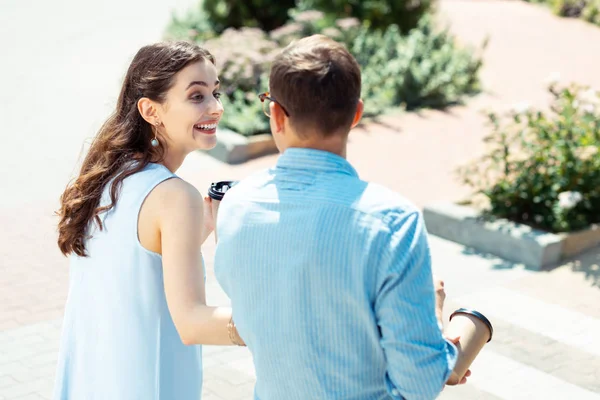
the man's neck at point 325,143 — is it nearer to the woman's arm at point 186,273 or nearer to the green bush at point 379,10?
the woman's arm at point 186,273

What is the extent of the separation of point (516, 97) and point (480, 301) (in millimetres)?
6617

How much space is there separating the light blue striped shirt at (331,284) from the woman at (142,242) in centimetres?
28

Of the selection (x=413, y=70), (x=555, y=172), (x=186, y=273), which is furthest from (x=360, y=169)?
(x=186, y=273)

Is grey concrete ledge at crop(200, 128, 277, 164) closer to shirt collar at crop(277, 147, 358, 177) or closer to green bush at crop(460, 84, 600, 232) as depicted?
green bush at crop(460, 84, 600, 232)

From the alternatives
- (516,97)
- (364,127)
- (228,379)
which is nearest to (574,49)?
(516,97)

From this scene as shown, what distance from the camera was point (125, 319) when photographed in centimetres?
225

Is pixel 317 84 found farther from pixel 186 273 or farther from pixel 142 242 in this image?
pixel 142 242

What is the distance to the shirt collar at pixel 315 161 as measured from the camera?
1.81 meters

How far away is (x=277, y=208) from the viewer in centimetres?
180

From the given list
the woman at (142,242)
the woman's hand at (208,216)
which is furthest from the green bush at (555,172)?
the woman at (142,242)

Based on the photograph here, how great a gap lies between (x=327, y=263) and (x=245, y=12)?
41.5 feet

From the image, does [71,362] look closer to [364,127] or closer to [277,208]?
[277,208]

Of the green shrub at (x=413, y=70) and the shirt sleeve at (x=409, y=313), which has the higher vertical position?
the shirt sleeve at (x=409, y=313)

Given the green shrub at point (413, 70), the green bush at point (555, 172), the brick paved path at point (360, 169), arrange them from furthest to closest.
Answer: the green shrub at point (413, 70) → the green bush at point (555, 172) → the brick paved path at point (360, 169)
